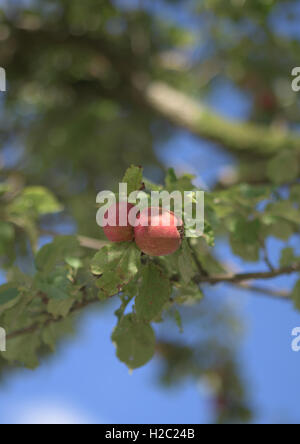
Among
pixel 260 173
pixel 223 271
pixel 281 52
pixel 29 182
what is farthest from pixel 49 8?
pixel 223 271

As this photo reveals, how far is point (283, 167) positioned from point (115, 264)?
0.82 meters

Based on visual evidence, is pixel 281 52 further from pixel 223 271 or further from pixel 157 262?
pixel 157 262

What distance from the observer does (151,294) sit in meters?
0.96

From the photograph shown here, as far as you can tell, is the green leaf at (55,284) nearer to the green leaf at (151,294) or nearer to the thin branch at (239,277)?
the green leaf at (151,294)

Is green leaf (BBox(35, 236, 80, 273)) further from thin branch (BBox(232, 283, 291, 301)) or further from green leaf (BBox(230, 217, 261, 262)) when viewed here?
thin branch (BBox(232, 283, 291, 301))

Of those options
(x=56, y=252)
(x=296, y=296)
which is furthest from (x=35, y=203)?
(x=296, y=296)

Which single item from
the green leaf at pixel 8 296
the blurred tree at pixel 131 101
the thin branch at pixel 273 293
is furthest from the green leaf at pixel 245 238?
the blurred tree at pixel 131 101

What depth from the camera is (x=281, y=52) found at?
417 centimetres

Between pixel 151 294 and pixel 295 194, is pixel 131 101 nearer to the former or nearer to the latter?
pixel 295 194

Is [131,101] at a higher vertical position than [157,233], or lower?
higher

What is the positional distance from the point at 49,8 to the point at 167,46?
49.6 inches

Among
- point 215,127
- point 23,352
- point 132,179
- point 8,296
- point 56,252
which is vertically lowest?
point 23,352

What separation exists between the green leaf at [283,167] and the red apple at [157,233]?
72 centimetres

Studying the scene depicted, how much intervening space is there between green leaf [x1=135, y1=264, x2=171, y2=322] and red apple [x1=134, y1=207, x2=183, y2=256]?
0.10 meters
